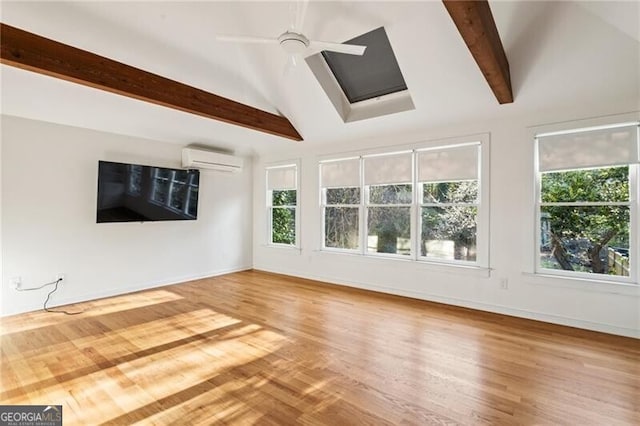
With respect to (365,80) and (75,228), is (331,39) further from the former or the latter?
(75,228)

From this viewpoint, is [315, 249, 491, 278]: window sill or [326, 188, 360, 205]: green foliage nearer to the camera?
[315, 249, 491, 278]: window sill

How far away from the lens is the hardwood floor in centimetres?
199

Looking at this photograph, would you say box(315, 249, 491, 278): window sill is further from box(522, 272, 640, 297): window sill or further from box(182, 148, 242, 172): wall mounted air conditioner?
box(182, 148, 242, 172): wall mounted air conditioner

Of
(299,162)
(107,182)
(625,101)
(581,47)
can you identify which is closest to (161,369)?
(107,182)

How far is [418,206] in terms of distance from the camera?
15.0 ft

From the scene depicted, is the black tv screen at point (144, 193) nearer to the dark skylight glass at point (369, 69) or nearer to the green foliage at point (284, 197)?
the green foliage at point (284, 197)

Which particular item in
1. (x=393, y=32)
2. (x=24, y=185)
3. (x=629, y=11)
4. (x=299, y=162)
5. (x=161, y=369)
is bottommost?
(x=161, y=369)

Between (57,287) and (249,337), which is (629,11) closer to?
(249,337)

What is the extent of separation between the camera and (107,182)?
4379 millimetres

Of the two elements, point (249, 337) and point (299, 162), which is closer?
point (249, 337)

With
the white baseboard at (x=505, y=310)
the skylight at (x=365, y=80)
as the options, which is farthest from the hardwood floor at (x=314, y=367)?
the skylight at (x=365, y=80)

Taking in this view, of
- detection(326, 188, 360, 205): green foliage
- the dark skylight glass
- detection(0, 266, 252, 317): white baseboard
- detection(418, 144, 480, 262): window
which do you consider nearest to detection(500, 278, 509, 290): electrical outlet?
detection(418, 144, 480, 262): window

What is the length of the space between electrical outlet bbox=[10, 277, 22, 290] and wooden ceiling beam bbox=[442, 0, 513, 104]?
5304 millimetres

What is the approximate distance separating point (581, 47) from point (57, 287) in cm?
655
